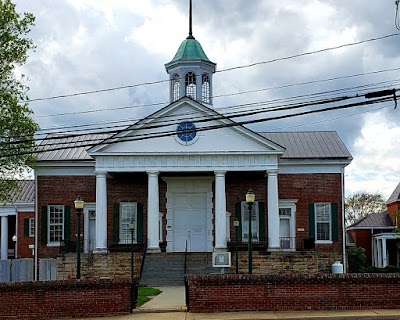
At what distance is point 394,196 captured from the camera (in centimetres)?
6334

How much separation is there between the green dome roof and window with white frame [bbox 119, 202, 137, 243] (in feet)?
27.7

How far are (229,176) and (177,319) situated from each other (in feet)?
61.5

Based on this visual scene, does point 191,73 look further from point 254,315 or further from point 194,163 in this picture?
point 254,315

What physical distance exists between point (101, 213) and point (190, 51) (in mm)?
10890

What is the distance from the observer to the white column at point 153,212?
110 ft

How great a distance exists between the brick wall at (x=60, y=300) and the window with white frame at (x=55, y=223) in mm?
17646

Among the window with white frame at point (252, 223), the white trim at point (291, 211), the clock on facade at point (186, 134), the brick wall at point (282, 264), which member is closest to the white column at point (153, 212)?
the clock on facade at point (186, 134)

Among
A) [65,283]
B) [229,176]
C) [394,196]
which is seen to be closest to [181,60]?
[229,176]

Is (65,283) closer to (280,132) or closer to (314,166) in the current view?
(314,166)

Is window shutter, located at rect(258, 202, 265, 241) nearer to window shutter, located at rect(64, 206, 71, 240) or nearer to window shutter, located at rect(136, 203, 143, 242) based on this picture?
window shutter, located at rect(136, 203, 143, 242)

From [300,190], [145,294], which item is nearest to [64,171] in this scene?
[300,190]

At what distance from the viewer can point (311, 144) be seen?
130 feet

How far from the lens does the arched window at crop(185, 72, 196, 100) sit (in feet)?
128

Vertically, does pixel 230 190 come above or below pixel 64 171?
below
